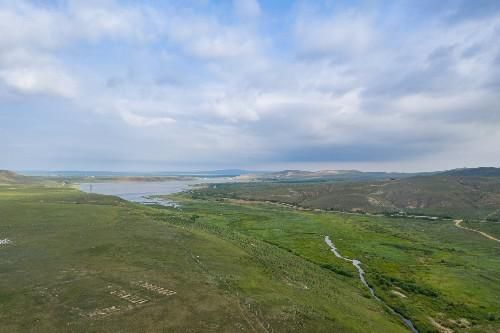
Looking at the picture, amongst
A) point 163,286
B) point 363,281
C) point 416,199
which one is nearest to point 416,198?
point 416,199

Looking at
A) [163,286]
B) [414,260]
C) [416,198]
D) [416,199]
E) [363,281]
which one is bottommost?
[414,260]

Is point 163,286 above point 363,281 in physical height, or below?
above

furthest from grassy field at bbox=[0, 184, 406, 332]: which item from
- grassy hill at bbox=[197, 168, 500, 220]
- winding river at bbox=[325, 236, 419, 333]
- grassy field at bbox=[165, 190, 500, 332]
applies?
grassy hill at bbox=[197, 168, 500, 220]

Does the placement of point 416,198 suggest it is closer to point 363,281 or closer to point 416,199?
point 416,199

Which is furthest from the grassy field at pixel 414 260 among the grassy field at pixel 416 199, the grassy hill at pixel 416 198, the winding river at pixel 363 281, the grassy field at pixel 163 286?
the grassy hill at pixel 416 198

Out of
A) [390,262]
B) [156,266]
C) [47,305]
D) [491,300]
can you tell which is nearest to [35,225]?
[156,266]

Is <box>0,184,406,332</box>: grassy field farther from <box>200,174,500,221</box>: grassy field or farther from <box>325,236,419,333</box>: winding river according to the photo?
<box>200,174,500,221</box>: grassy field

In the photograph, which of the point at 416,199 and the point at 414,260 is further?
the point at 416,199

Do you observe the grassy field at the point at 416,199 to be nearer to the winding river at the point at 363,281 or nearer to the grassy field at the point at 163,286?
the winding river at the point at 363,281
